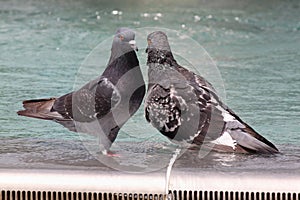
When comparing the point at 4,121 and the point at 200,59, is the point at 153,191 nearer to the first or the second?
the point at 4,121

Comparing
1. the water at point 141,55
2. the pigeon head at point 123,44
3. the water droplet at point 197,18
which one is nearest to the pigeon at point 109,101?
the pigeon head at point 123,44

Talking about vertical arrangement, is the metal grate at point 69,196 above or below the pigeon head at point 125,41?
below

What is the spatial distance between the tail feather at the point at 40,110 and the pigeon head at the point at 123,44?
13.2 inches

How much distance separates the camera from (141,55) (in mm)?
6125

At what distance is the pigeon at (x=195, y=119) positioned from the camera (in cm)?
367

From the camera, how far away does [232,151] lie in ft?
12.1

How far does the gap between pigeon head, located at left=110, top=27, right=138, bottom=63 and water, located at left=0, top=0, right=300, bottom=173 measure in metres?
0.41

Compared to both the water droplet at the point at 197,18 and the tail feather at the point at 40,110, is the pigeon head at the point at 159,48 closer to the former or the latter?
the tail feather at the point at 40,110

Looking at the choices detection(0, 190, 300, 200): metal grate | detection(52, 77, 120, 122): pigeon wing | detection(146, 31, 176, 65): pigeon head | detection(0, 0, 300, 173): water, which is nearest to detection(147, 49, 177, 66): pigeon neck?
detection(146, 31, 176, 65): pigeon head

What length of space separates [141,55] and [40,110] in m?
2.36

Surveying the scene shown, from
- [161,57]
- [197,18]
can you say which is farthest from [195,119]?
[197,18]

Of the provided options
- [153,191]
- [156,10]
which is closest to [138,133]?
[153,191]

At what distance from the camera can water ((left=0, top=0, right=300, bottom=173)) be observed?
363 cm

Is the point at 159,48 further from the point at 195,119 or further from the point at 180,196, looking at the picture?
the point at 180,196
